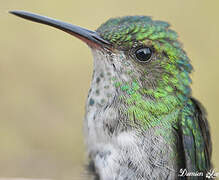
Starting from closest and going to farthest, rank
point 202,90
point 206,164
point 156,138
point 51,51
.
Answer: point 156,138
point 206,164
point 202,90
point 51,51

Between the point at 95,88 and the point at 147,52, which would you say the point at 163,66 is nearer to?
the point at 147,52

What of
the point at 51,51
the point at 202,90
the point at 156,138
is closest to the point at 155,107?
the point at 156,138

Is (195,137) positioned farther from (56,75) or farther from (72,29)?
(56,75)

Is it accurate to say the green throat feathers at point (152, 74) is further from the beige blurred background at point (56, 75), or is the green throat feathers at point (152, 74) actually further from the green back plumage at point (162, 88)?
the beige blurred background at point (56, 75)

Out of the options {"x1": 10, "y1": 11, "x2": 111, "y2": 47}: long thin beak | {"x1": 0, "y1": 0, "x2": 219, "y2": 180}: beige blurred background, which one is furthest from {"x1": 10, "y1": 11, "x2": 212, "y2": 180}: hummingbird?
{"x1": 0, "y1": 0, "x2": 219, "y2": 180}: beige blurred background

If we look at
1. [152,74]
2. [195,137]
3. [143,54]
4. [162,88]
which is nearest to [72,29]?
[143,54]

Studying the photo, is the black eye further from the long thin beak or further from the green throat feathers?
the long thin beak
